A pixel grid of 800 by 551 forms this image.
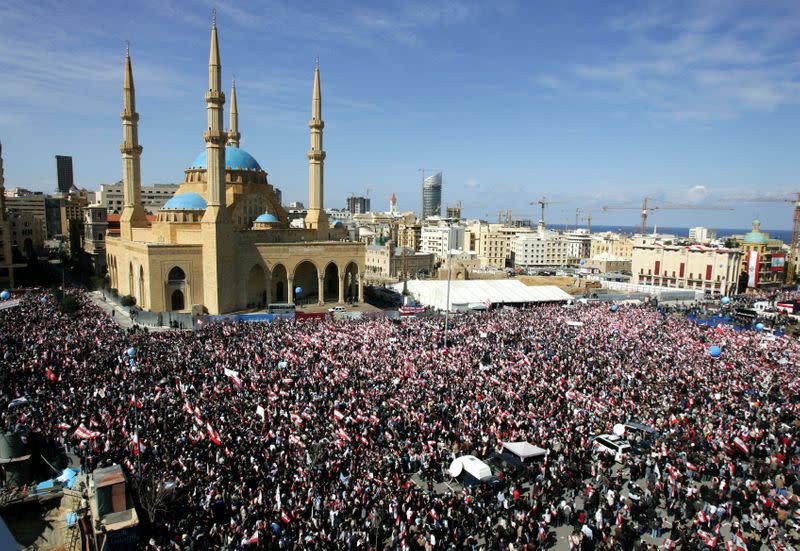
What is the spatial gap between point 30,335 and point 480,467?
22.4 meters

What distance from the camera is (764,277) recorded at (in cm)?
6756

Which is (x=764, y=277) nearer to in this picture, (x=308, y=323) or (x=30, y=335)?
(x=308, y=323)

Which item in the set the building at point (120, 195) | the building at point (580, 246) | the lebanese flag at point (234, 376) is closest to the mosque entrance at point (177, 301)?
the lebanese flag at point (234, 376)

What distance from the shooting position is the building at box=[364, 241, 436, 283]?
7362 cm

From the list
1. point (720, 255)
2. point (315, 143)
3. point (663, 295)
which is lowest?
point (663, 295)

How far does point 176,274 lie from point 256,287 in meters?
6.42

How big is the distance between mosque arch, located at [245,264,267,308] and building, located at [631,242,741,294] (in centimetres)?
4933

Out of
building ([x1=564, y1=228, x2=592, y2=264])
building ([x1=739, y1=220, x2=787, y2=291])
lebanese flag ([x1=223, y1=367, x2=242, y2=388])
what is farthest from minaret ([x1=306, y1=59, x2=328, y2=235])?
building ([x1=564, y1=228, x2=592, y2=264])

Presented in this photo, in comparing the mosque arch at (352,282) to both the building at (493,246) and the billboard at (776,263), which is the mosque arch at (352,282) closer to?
the billboard at (776,263)

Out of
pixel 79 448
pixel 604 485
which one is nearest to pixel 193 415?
pixel 79 448

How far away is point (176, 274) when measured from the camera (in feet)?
125

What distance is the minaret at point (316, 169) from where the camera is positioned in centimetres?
4541

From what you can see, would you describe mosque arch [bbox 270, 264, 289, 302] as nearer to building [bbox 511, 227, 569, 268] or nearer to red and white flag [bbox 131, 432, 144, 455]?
red and white flag [bbox 131, 432, 144, 455]

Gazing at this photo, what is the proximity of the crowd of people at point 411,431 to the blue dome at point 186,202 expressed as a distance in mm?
15322
